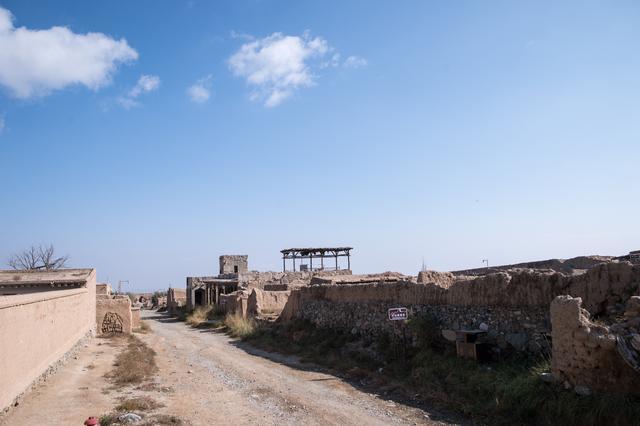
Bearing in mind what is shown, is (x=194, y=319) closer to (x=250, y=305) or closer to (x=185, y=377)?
(x=250, y=305)

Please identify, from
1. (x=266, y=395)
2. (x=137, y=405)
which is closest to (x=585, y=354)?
(x=266, y=395)

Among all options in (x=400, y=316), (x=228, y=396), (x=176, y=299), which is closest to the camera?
(x=228, y=396)

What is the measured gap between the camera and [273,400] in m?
10.2

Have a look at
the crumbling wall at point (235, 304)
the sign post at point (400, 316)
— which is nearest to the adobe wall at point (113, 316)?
the crumbling wall at point (235, 304)

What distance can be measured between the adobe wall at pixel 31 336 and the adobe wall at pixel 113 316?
6946 millimetres

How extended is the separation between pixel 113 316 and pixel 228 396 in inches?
650

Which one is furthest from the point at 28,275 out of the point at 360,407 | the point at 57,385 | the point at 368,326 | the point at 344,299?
the point at 360,407

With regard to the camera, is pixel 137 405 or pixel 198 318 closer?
pixel 137 405

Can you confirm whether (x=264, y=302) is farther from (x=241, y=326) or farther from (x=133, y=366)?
(x=133, y=366)

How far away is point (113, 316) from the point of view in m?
24.8

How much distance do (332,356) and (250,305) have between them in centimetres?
1257

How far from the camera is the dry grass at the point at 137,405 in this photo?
9067 mm

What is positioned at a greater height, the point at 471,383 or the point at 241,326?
the point at 471,383

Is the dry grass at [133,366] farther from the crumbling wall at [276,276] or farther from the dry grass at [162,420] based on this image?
the crumbling wall at [276,276]
